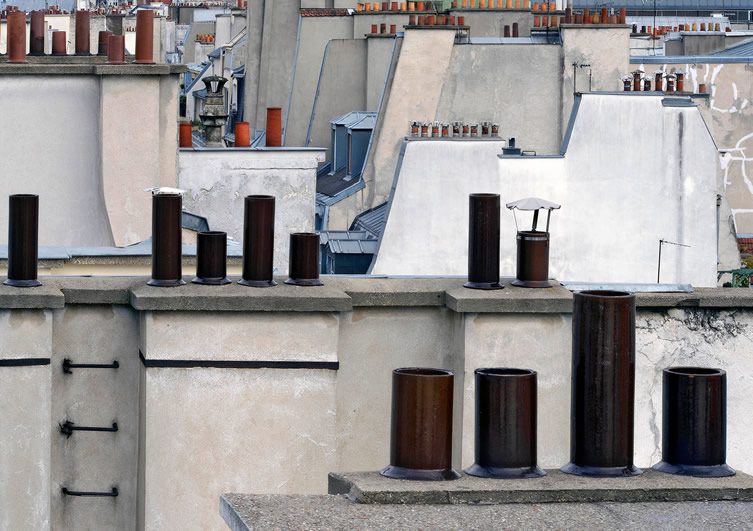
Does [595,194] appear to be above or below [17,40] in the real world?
below

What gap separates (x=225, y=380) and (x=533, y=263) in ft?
5.58

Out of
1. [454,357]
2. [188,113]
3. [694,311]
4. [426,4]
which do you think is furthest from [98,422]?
[188,113]

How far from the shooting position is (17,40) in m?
17.1

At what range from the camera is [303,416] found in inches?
359

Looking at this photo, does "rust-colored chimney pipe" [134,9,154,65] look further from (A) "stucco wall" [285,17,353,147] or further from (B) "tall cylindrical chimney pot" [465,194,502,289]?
(A) "stucco wall" [285,17,353,147]

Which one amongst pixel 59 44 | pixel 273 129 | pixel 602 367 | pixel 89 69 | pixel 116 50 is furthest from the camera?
pixel 273 129

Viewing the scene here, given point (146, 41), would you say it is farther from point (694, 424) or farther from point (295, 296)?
point (694, 424)

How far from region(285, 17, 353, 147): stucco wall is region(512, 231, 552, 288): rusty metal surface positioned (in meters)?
32.2

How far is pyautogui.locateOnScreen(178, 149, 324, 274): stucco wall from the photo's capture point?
24625 millimetres

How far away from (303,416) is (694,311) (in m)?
2.21

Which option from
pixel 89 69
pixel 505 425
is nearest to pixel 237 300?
pixel 505 425

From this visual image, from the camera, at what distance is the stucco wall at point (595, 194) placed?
28078 mm

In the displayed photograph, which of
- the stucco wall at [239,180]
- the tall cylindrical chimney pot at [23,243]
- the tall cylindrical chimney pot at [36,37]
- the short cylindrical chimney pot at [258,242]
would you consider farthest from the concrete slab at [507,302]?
the stucco wall at [239,180]

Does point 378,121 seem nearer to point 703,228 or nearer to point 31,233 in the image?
point 703,228
